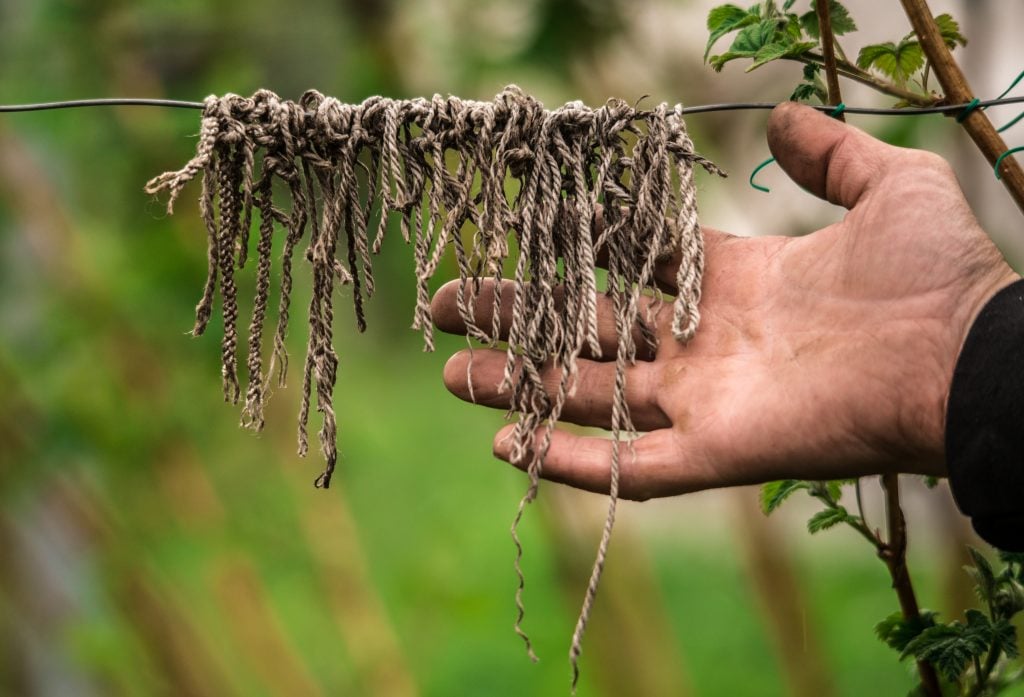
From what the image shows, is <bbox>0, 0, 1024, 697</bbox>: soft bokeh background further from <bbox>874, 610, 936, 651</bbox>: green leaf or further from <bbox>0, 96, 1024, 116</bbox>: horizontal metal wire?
<bbox>874, 610, 936, 651</bbox>: green leaf

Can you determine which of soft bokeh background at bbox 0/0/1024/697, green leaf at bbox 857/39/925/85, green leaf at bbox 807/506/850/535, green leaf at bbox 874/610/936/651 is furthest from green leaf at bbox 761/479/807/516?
soft bokeh background at bbox 0/0/1024/697

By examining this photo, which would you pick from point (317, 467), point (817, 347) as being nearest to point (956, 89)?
point (817, 347)

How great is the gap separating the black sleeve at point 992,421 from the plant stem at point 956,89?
129 millimetres

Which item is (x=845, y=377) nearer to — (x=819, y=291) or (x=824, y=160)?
(x=819, y=291)

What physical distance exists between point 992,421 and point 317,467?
2228 millimetres

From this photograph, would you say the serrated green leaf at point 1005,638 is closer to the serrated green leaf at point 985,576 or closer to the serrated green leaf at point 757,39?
the serrated green leaf at point 985,576

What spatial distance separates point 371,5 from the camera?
6.19 ft

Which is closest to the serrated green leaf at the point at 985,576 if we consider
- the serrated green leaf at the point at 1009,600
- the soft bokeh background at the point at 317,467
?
the serrated green leaf at the point at 1009,600

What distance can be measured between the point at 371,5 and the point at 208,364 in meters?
0.78

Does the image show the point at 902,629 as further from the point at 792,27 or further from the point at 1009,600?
the point at 792,27

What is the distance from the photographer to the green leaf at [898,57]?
0.82 meters

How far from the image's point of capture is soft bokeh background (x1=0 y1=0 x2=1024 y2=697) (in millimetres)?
1750

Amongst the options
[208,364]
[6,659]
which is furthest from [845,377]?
[6,659]

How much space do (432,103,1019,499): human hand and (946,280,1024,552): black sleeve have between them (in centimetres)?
2
